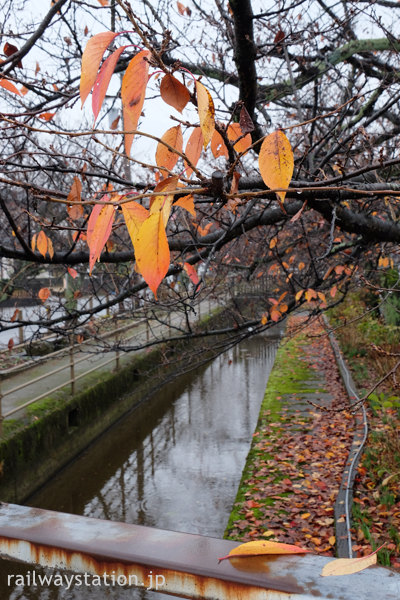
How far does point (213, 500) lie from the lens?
668 centimetres

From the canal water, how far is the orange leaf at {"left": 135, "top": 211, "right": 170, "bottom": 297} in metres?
4.43

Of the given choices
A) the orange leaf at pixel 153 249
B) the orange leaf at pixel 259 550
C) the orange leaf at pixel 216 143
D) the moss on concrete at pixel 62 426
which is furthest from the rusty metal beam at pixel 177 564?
the moss on concrete at pixel 62 426

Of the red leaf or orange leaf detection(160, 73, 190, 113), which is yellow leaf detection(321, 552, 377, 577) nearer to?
orange leaf detection(160, 73, 190, 113)

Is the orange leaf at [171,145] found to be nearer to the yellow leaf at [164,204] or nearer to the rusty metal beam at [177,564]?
the yellow leaf at [164,204]

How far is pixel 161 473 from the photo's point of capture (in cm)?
776

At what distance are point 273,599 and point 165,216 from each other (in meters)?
0.60

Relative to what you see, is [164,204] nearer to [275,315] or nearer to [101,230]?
[101,230]

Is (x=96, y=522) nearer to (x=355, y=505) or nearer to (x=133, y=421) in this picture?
(x=355, y=505)

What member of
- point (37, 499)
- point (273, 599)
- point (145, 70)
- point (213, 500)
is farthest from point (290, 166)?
point (37, 499)

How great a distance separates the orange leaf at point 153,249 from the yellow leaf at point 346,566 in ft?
1.68

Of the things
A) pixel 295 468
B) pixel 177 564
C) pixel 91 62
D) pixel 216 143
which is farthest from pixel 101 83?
pixel 295 468

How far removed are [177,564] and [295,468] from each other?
589 cm

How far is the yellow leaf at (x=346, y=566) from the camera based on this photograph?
0.70 m

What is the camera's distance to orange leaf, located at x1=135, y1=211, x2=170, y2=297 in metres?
0.75
